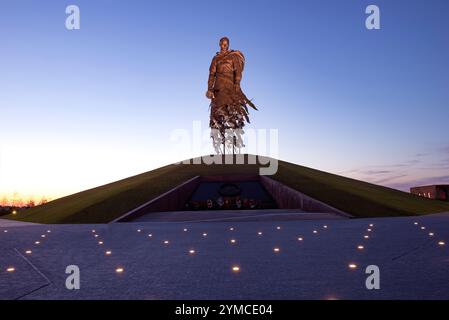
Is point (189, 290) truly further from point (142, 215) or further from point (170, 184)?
point (170, 184)

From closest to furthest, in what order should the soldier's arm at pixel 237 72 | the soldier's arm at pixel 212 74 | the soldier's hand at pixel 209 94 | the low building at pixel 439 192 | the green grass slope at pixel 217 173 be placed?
the green grass slope at pixel 217 173
the soldier's arm at pixel 237 72
the soldier's arm at pixel 212 74
the soldier's hand at pixel 209 94
the low building at pixel 439 192

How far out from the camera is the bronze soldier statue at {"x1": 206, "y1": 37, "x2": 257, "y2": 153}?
28.6m

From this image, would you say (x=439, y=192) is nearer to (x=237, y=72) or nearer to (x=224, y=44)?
(x=237, y=72)

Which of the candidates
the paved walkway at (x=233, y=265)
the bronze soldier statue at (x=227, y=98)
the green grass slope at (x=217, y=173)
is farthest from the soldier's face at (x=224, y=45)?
the paved walkway at (x=233, y=265)

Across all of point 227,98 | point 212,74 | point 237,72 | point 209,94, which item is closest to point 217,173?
point 227,98

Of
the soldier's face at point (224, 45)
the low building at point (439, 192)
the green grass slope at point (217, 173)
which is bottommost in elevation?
the low building at point (439, 192)

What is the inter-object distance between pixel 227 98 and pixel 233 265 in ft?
74.2

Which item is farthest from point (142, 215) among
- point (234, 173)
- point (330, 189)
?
point (330, 189)

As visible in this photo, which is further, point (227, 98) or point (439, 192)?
point (439, 192)

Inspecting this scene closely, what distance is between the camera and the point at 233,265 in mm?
6910

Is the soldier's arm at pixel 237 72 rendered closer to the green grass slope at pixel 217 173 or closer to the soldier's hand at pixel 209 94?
the soldier's hand at pixel 209 94

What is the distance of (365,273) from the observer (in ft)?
19.6

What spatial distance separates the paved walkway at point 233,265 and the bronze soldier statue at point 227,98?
1796 cm

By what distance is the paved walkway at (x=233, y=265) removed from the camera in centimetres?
507
